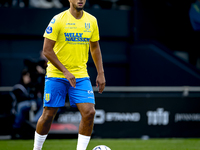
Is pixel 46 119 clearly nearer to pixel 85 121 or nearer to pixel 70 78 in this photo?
pixel 85 121

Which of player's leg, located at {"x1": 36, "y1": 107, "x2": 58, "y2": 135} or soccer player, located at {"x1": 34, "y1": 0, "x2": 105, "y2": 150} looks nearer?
soccer player, located at {"x1": 34, "y1": 0, "x2": 105, "y2": 150}

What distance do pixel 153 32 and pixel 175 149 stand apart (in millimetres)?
7153

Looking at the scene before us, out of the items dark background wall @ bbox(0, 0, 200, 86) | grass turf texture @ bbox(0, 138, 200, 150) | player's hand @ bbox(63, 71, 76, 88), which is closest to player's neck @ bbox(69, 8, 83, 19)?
player's hand @ bbox(63, 71, 76, 88)

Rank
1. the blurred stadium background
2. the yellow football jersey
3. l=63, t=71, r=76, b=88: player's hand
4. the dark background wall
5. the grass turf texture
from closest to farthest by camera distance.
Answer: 1. l=63, t=71, r=76, b=88: player's hand
2. the yellow football jersey
3. the grass turf texture
4. the blurred stadium background
5. the dark background wall

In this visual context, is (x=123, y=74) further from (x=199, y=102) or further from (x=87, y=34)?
(x=87, y=34)

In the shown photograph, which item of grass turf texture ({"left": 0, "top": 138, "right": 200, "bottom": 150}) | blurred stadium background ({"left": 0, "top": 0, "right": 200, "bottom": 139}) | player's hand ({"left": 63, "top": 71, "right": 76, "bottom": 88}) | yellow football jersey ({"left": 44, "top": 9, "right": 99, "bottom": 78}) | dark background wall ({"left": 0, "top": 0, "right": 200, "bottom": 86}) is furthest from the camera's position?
dark background wall ({"left": 0, "top": 0, "right": 200, "bottom": 86})

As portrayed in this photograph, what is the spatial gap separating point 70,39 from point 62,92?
26.2 inches

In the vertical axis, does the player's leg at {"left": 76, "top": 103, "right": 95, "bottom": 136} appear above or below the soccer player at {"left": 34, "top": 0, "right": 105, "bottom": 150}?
below

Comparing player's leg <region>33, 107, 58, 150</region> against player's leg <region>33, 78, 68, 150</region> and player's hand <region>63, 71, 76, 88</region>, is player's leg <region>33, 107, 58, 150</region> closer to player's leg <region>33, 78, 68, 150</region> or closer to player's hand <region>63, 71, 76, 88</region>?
player's leg <region>33, 78, 68, 150</region>

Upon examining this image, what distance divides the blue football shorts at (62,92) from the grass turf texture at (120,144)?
2515 mm

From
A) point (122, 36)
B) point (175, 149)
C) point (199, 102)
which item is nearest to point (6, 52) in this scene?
point (122, 36)

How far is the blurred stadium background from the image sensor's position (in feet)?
28.9

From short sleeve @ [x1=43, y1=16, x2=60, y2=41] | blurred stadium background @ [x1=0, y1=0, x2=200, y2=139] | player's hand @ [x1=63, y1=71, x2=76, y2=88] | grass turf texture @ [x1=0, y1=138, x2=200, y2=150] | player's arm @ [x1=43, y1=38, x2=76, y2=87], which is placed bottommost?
grass turf texture @ [x1=0, y1=138, x2=200, y2=150]

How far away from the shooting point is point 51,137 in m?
8.70
